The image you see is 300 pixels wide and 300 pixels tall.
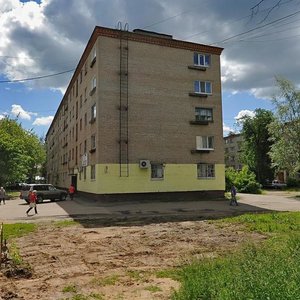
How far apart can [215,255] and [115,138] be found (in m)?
18.7

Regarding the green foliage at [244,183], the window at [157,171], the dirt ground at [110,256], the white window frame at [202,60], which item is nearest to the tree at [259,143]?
the green foliage at [244,183]

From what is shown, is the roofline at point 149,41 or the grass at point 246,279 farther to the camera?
the roofline at point 149,41

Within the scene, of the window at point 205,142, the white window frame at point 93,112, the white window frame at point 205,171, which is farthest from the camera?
the window at point 205,142

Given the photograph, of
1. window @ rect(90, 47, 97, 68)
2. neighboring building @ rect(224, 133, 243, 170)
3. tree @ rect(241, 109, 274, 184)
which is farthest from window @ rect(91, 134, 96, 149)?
neighboring building @ rect(224, 133, 243, 170)

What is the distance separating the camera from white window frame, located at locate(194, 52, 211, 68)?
101 feet

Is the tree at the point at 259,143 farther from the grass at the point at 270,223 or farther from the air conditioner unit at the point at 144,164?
the grass at the point at 270,223

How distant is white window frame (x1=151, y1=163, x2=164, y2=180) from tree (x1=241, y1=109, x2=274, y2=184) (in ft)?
123

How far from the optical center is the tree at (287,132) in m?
41.8

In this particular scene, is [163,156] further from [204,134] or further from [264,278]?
[264,278]

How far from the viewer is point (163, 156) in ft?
92.4

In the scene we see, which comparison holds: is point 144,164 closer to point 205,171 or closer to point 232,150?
point 205,171

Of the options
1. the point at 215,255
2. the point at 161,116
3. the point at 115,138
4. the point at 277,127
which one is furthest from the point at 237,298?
the point at 277,127

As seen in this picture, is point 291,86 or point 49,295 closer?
point 49,295

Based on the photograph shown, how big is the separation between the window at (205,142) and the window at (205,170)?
1476mm
